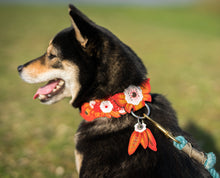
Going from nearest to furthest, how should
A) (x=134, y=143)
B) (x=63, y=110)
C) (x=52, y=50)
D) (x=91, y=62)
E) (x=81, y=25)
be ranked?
(x=134, y=143)
(x=81, y=25)
(x=91, y=62)
(x=52, y=50)
(x=63, y=110)

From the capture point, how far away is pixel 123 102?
2162mm

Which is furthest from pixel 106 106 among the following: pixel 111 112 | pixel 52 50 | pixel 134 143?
pixel 52 50

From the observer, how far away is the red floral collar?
2.16 metres

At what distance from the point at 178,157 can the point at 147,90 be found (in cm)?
68

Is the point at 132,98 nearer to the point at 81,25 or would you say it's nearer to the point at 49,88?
the point at 81,25

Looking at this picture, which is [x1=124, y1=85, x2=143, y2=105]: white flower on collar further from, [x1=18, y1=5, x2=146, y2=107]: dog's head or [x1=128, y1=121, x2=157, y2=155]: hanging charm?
[x1=128, y1=121, x2=157, y2=155]: hanging charm

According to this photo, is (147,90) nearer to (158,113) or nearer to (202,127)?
(158,113)

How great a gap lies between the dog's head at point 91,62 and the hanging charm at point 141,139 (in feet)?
1.40

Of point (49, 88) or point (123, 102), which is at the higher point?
point (49, 88)

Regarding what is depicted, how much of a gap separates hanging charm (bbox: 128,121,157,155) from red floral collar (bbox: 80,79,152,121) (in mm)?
214

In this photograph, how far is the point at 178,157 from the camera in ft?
6.73

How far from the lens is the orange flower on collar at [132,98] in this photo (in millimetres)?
2160

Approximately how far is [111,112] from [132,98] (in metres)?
0.25

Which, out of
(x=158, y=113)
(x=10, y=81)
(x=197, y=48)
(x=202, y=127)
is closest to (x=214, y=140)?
(x=202, y=127)
